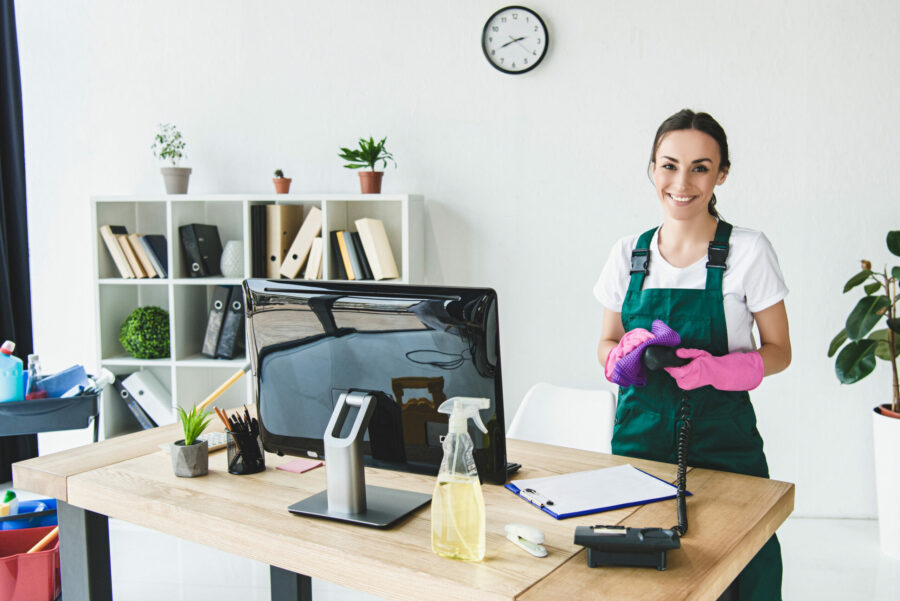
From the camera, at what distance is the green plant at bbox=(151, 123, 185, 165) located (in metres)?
3.82

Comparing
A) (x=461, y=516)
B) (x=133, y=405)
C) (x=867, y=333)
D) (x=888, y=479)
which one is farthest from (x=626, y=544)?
(x=133, y=405)

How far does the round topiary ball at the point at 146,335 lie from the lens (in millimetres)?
3734

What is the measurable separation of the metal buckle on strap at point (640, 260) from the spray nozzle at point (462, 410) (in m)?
0.86

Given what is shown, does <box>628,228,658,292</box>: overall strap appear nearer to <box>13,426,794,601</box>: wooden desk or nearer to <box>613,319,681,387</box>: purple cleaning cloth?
<box>613,319,681,387</box>: purple cleaning cloth

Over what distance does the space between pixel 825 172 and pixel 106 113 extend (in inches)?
141

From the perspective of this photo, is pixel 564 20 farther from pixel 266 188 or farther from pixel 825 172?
pixel 266 188

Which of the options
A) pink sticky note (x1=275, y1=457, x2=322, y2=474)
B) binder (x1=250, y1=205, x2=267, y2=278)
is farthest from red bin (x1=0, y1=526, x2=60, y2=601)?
binder (x1=250, y1=205, x2=267, y2=278)

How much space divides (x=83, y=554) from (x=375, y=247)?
1.99 m

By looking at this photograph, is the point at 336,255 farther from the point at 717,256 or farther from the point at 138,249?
the point at 717,256

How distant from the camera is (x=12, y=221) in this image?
12.8 ft

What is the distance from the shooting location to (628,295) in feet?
6.68

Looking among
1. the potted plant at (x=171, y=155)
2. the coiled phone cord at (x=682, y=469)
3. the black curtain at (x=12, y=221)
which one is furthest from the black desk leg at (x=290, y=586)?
the black curtain at (x=12, y=221)

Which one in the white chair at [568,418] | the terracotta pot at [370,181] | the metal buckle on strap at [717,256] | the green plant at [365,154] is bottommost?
the white chair at [568,418]

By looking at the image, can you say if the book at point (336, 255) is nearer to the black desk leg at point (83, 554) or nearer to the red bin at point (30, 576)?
the red bin at point (30, 576)
